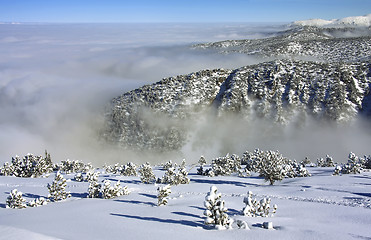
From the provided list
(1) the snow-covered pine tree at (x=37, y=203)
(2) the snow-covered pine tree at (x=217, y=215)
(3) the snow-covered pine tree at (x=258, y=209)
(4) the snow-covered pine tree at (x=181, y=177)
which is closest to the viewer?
(2) the snow-covered pine tree at (x=217, y=215)

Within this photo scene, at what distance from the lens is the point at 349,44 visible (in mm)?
140875

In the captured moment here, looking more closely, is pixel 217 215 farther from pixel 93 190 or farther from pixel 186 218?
pixel 93 190

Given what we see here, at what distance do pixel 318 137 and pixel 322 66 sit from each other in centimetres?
3113

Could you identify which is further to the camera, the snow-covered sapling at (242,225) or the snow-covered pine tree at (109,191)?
the snow-covered pine tree at (109,191)

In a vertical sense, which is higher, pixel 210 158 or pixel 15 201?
pixel 15 201

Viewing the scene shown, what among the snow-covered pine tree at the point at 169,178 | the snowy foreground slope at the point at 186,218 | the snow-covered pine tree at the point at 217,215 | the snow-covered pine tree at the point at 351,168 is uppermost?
the snow-covered pine tree at the point at 217,215

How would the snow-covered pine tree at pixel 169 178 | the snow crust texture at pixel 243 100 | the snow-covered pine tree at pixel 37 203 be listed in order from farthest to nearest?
the snow crust texture at pixel 243 100, the snow-covered pine tree at pixel 169 178, the snow-covered pine tree at pixel 37 203

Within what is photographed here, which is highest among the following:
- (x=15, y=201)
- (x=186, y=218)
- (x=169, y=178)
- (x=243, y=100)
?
(x=186, y=218)

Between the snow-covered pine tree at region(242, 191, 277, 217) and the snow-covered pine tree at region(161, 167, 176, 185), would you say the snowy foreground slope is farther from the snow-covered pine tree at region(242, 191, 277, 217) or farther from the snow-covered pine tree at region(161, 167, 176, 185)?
the snow-covered pine tree at region(161, 167, 176, 185)

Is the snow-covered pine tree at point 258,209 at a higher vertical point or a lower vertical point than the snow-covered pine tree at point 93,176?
higher

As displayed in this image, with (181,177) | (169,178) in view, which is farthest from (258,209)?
(169,178)

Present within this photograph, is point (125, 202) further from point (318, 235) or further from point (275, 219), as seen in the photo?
point (318, 235)

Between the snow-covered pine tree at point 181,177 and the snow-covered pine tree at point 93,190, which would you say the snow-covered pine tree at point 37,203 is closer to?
the snow-covered pine tree at point 93,190

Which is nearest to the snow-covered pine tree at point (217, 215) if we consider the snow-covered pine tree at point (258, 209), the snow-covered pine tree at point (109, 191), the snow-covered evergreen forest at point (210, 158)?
the snow-covered evergreen forest at point (210, 158)
